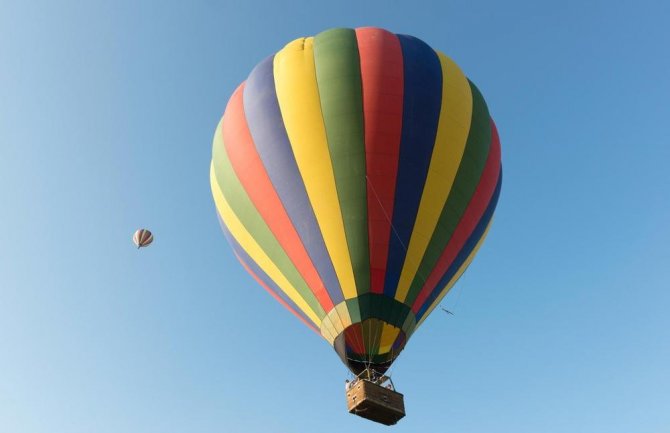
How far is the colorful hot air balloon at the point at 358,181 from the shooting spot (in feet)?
40.5

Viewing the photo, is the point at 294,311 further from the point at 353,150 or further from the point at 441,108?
the point at 441,108

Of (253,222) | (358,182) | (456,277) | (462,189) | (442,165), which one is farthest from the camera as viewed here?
(456,277)

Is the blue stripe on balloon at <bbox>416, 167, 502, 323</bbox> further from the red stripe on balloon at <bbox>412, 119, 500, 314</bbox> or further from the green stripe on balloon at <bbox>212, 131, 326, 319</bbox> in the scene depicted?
the green stripe on balloon at <bbox>212, 131, 326, 319</bbox>

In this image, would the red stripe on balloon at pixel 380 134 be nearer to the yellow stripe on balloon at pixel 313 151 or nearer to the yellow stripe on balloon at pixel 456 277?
the yellow stripe on balloon at pixel 313 151

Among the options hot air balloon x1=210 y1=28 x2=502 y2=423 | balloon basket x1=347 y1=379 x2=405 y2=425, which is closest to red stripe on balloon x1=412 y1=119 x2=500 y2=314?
hot air balloon x1=210 y1=28 x2=502 y2=423

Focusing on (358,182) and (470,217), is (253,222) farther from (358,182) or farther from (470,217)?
(470,217)

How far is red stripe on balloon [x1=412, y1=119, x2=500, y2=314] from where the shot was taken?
1317cm

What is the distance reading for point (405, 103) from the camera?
1339cm

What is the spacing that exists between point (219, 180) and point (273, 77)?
281 centimetres

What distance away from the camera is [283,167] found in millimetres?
13148

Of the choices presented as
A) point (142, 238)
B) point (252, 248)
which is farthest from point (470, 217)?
point (142, 238)

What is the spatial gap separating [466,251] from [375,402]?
494cm

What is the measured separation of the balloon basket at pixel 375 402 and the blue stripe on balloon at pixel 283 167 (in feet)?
6.03

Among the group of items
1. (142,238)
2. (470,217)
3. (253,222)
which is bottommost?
(470,217)
